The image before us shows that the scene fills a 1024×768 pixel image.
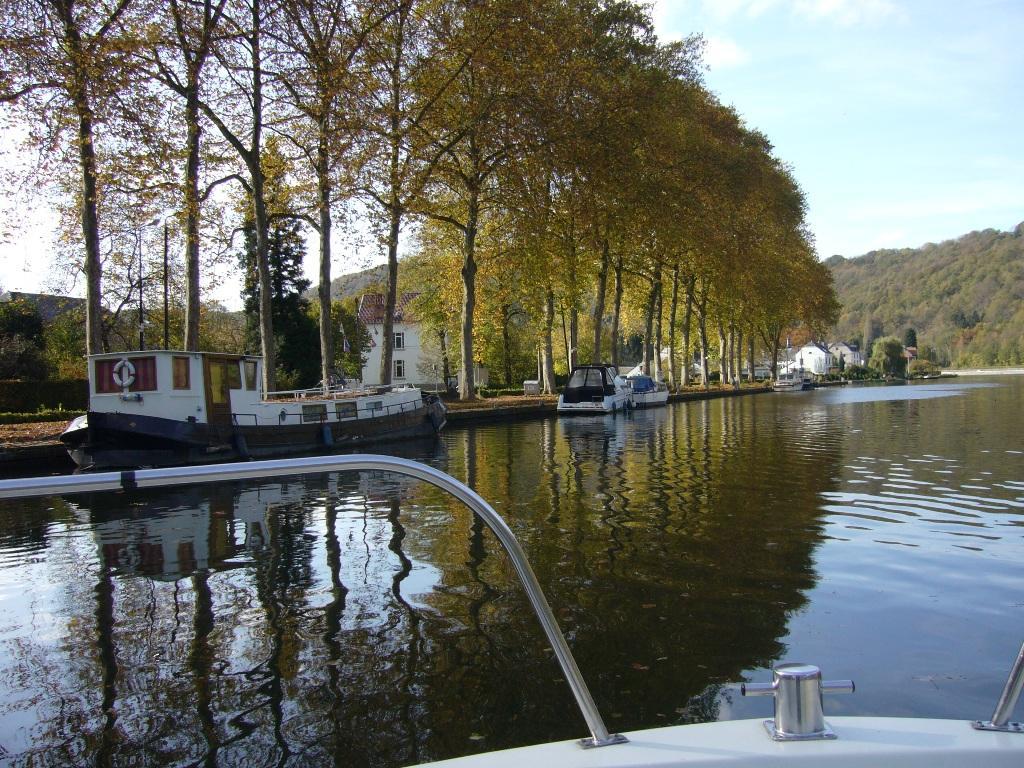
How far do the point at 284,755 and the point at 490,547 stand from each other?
484cm

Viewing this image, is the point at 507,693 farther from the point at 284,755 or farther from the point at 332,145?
the point at 332,145

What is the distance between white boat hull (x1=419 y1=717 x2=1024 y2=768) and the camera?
2299mm

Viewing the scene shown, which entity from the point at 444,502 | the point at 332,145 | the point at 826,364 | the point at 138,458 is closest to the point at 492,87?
the point at 332,145

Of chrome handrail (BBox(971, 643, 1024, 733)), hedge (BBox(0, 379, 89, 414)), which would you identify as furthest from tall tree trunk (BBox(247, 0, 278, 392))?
chrome handrail (BBox(971, 643, 1024, 733))

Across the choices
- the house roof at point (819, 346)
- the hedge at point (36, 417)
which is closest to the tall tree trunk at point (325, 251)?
the hedge at point (36, 417)

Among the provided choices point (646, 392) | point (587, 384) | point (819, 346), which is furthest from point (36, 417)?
point (819, 346)

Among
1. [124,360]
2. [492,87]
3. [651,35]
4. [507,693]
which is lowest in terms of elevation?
[507,693]

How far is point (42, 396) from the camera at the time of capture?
2872cm

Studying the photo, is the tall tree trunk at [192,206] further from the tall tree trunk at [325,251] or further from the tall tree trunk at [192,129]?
the tall tree trunk at [325,251]

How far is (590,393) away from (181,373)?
809 inches

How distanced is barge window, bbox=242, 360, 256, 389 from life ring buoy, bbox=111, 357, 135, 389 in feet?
9.78

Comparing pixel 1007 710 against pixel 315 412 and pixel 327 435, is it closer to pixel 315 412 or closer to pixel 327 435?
pixel 327 435

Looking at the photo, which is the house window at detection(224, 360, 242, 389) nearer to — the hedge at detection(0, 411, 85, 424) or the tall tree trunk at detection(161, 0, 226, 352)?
the tall tree trunk at detection(161, 0, 226, 352)

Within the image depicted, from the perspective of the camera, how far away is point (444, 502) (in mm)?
12422
